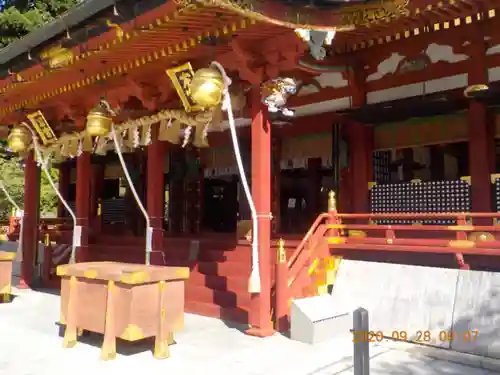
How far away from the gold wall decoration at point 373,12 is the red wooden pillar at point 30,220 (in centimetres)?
901

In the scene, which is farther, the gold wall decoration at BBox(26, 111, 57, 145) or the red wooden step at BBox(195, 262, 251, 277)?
the gold wall decoration at BBox(26, 111, 57, 145)

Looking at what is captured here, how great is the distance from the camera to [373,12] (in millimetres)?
5891

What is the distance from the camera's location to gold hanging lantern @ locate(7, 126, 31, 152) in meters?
10.5

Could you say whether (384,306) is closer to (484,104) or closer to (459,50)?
(484,104)

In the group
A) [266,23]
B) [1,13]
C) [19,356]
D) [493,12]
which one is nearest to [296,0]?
[266,23]

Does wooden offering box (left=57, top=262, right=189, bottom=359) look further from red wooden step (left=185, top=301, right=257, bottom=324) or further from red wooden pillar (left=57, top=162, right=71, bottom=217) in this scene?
red wooden pillar (left=57, top=162, right=71, bottom=217)

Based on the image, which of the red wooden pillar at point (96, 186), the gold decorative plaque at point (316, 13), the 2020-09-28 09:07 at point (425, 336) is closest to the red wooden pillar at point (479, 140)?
the gold decorative plaque at point (316, 13)

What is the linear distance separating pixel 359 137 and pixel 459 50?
234cm

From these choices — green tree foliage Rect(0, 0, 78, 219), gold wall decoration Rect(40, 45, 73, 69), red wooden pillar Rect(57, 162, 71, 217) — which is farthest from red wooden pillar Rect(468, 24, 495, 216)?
green tree foliage Rect(0, 0, 78, 219)

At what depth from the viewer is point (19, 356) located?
228 inches

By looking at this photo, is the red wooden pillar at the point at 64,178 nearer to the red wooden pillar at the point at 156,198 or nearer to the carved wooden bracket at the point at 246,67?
the red wooden pillar at the point at 156,198

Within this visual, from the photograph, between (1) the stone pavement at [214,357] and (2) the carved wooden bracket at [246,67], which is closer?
(1) the stone pavement at [214,357]

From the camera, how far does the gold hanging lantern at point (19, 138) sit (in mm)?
10539

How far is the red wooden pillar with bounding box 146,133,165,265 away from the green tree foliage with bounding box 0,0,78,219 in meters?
16.2
